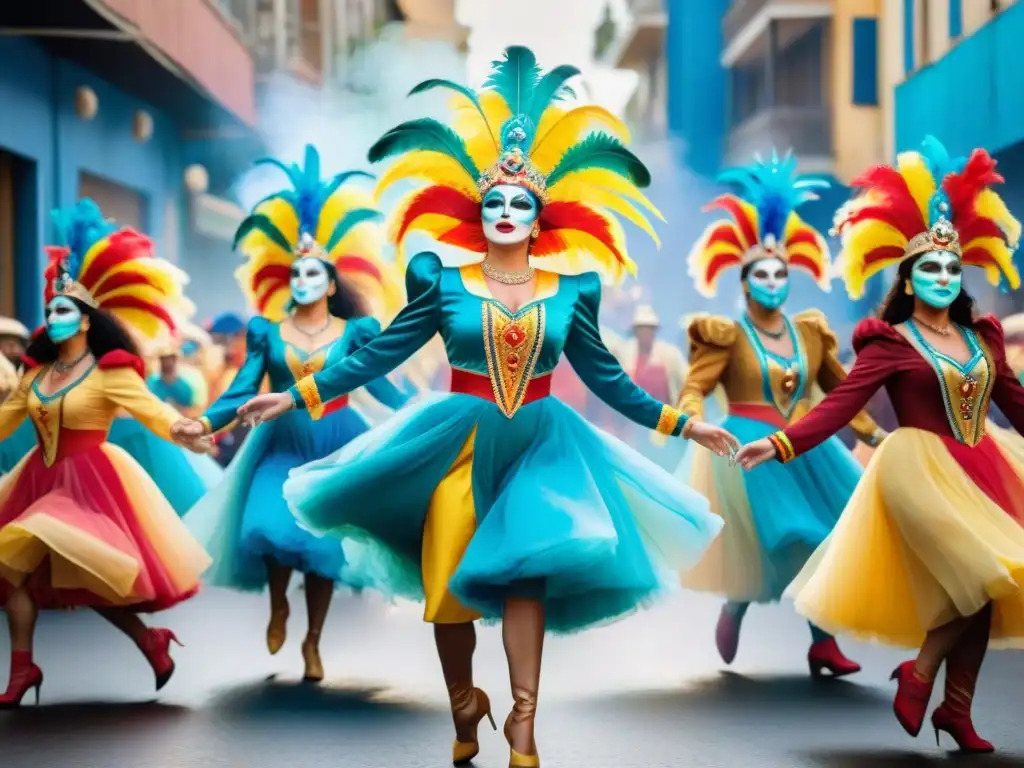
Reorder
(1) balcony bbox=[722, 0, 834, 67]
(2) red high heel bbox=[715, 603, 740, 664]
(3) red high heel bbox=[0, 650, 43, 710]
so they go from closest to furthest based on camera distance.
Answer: (3) red high heel bbox=[0, 650, 43, 710] < (2) red high heel bbox=[715, 603, 740, 664] < (1) balcony bbox=[722, 0, 834, 67]

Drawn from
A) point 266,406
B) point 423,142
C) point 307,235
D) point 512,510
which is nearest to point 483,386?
point 512,510

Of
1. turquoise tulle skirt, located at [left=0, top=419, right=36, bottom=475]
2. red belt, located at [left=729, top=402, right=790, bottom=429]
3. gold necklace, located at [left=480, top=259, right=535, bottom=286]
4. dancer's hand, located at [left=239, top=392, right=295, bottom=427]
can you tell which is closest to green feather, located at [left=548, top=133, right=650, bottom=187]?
gold necklace, located at [left=480, top=259, right=535, bottom=286]

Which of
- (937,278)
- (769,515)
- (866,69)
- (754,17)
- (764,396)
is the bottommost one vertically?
(769,515)

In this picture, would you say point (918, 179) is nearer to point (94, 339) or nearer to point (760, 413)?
point (760, 413)

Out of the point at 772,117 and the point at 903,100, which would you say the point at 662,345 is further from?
the point at 772,117

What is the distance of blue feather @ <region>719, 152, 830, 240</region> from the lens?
11344 mm

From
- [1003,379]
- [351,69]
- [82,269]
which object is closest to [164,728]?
[82,269]

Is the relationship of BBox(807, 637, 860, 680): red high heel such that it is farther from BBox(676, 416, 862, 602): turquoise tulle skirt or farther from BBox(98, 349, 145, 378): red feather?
BBox(98, 349, 145, 378): red feather

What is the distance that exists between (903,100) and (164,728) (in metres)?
18.3

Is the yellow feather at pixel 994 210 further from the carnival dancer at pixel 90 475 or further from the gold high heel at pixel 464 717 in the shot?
the carnival dancer at pixel 90 475

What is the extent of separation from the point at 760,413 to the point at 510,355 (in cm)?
342

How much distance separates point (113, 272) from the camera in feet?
33.9

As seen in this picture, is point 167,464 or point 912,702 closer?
point 912,702

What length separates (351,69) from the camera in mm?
42469
